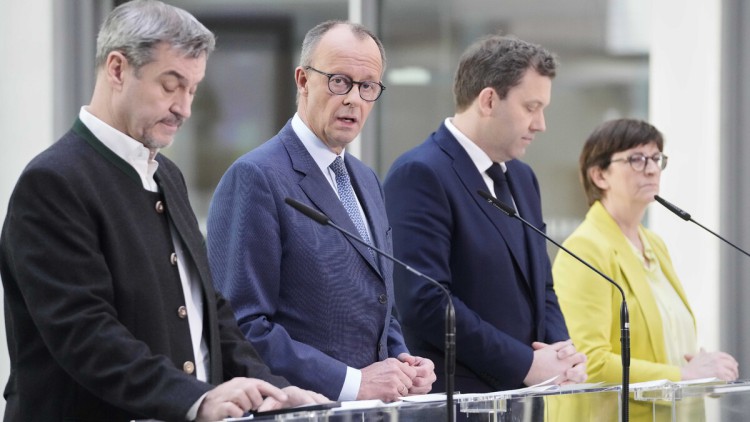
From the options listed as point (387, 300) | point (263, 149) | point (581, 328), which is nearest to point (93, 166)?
point (263, 149)

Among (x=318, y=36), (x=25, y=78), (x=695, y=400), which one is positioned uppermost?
(x=25, y=78)

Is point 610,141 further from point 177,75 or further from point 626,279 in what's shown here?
point 177,75

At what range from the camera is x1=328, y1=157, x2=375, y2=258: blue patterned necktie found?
2803 millimetres

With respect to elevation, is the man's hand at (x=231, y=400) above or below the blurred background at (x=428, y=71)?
below

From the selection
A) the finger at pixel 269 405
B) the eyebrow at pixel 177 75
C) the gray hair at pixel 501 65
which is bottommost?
the finger at pixel 269 405

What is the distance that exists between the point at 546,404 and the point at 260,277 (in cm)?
70

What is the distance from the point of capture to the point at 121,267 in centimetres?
208

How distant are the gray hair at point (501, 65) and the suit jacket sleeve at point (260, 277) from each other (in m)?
0.87

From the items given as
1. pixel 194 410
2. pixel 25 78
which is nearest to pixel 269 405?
pixel 194 410

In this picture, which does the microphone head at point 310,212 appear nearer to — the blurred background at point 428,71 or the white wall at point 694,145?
the blurred background at point 428,71

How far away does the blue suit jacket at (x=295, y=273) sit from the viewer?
2566 mm

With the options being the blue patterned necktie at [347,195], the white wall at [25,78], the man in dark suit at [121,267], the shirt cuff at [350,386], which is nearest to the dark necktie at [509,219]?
the blue patterned necktie at [347,195]

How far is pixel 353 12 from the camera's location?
5.11 m

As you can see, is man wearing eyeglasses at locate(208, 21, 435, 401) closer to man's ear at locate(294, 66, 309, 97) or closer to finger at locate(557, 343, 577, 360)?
man's ear at locate(294, 66, 309, 97)
